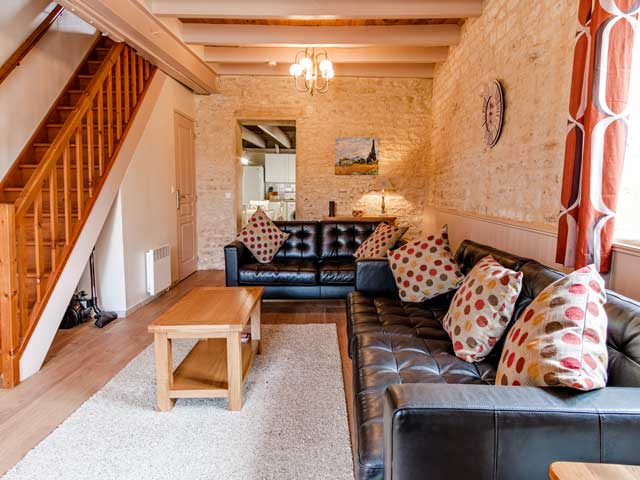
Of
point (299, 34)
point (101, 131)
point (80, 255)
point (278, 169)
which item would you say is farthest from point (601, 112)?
point (278, 169)

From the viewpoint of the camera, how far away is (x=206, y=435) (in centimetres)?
210

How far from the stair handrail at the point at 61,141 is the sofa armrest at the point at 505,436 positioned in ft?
9.09

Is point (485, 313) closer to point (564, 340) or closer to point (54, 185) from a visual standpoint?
point (564, 340)

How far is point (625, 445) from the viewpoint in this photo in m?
1.03

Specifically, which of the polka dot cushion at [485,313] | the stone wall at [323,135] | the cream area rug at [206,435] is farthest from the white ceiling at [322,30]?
the cream area rug at [206,435]

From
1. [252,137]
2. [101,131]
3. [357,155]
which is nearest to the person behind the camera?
[101,131]

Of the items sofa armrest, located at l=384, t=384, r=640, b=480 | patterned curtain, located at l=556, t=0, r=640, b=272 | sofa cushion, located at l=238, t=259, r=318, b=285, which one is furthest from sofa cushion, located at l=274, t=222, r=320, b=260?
sofa armrest, located at l=384, t=384, r=640, b=480

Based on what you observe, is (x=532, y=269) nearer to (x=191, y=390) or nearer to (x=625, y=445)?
(x=625, y=445)

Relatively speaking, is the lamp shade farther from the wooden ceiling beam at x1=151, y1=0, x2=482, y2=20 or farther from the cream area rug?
the cream area rug

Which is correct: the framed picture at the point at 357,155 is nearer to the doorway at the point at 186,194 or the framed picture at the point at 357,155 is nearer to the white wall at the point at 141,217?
the doorway at the point at 186,194

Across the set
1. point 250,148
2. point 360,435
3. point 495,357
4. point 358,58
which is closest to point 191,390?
point 360,435

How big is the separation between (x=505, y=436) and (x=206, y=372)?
1.89 meters

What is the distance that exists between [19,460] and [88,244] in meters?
1.96

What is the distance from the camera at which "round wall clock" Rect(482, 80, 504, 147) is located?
3.32 meters
